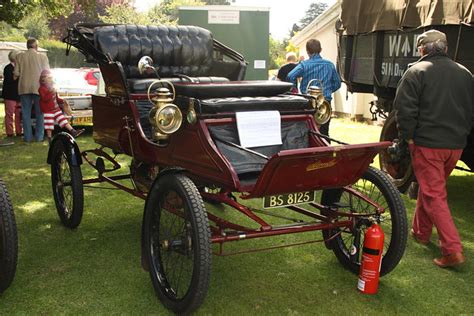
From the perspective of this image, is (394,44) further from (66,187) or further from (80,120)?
(80,120)

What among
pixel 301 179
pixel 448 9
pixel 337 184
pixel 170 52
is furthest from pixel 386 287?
pixel 170 52

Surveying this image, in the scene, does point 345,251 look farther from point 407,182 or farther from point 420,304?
point 407,182

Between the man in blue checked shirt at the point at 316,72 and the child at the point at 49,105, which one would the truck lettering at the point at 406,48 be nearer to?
the man in blue checked shirt at the point at 316,72

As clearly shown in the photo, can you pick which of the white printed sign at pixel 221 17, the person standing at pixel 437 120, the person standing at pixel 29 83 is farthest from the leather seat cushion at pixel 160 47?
the white printed sign at pixel 221 17

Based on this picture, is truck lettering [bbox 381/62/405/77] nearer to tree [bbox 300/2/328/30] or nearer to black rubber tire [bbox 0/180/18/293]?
black rubber tire [bbox 0/180/18/293]

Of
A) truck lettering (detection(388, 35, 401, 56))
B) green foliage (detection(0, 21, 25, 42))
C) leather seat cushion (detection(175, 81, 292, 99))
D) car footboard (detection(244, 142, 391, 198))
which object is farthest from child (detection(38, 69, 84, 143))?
green foliage (detection(0, 21, 25, 42))

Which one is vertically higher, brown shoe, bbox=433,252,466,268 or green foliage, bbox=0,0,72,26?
green foliage, bbox=0,0,72,26

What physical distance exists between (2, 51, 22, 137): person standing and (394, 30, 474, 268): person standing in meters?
8.53

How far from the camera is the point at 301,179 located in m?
3.46

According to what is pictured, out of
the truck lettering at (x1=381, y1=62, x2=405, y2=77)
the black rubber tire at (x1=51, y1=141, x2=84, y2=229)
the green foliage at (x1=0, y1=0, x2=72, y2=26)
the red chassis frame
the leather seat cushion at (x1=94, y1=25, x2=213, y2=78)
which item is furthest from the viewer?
the green foliage at (x1=0, y1=0, x2=72, y2=26)

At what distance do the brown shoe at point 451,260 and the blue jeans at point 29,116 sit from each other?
8.15 meters

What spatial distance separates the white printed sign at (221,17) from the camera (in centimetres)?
1223

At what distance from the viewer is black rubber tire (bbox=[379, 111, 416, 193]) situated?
6055mm

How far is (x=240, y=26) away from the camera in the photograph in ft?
40.5
